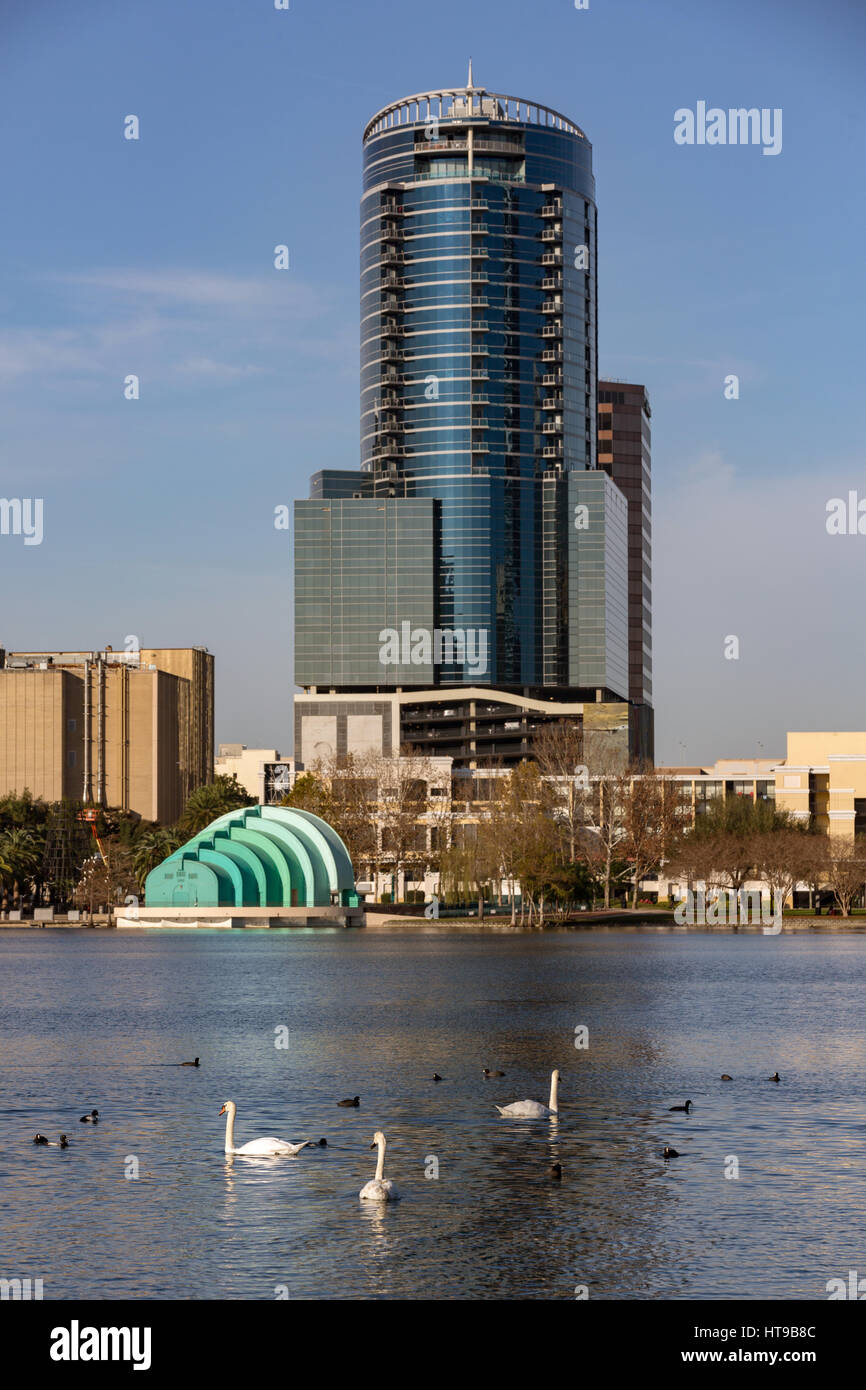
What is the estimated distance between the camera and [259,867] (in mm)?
144125

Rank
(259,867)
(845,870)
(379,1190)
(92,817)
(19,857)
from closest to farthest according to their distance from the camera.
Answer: (379,1190)
(259,867)
(845,870)
(19,857)
(92,817)

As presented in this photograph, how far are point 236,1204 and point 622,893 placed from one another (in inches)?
6462

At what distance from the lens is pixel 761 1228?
25656mm

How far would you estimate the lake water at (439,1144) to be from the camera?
77.1 feet

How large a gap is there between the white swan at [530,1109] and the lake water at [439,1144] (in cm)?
53

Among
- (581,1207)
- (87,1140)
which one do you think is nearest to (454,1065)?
(87,1140)

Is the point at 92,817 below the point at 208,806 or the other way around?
below

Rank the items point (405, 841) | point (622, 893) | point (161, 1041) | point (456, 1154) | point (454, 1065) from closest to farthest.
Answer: point (456, 1154)
point (454, 1065)
point (161, 1041)
point (405, 841)
point (622, 893)

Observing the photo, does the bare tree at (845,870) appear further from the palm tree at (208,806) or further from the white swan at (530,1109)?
the white swan at (530,1109)

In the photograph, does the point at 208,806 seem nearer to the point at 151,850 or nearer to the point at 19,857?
the point at 151,850

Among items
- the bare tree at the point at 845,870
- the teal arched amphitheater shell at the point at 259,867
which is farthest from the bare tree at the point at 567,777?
the bare tree at the point at 845,870

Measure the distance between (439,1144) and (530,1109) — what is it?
11.6ft

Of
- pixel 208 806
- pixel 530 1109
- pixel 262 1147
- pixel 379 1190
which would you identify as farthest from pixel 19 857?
pixel 379 1190

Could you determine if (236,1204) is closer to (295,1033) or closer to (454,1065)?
(454,1065)
